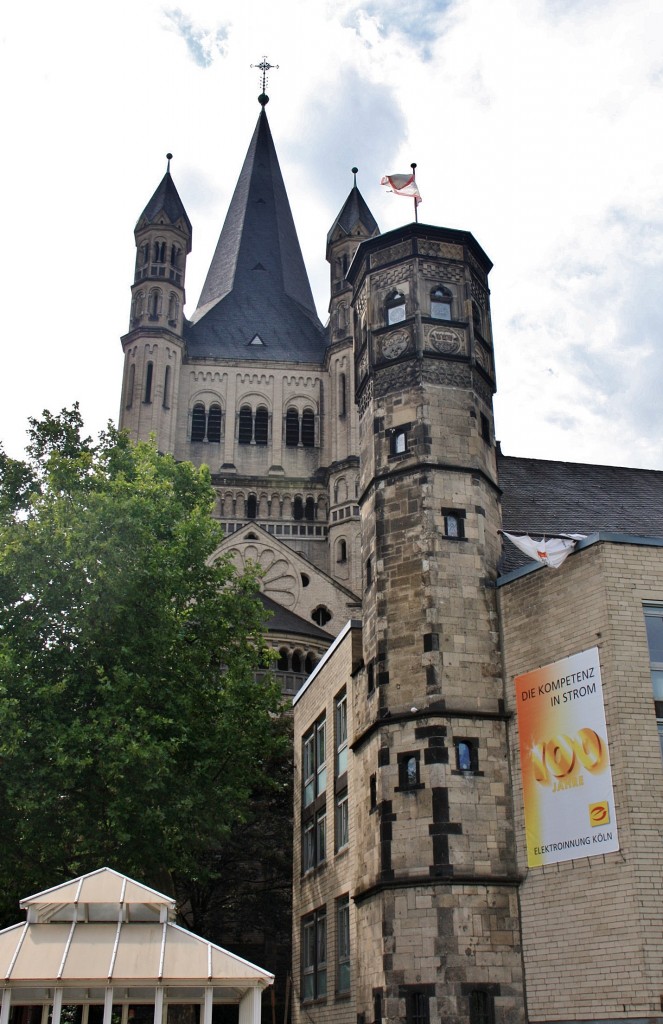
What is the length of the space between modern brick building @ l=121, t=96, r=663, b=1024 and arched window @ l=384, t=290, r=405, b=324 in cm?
5

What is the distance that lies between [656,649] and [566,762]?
254cm

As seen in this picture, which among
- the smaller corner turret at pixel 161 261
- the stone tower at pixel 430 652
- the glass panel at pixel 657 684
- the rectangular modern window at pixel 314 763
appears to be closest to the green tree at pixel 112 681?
the rectangular modern window at pixel 314 763

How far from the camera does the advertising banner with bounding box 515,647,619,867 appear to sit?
19.3m

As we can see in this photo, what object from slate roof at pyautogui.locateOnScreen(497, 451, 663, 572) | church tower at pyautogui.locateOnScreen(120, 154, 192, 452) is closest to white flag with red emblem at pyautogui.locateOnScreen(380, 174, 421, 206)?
slate roof at pyautogui.locateOnScreen(497, 451, 663, 572)

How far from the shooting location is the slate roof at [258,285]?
254 ft

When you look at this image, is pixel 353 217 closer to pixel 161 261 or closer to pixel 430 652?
pixel 161 261

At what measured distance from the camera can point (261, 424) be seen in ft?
242

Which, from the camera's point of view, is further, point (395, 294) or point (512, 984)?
point (395, 294)

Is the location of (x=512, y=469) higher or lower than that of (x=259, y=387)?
lower

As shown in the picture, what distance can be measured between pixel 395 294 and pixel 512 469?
6698 mm

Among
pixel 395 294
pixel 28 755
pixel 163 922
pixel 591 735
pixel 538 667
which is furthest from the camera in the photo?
pixel 395 294

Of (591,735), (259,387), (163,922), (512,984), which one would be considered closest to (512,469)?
(591,735)

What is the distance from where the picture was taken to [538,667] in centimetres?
2164

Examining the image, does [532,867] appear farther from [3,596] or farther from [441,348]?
[3,596]
